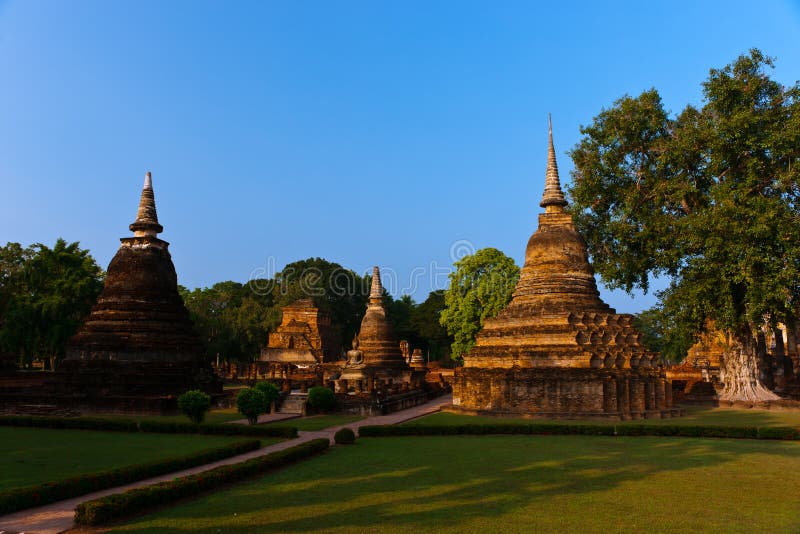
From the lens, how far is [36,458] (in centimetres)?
1352

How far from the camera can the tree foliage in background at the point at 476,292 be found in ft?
169

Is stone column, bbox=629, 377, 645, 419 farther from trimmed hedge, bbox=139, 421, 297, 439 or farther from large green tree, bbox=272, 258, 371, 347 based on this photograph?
large green tree, bbox=272, 258, 371, 347

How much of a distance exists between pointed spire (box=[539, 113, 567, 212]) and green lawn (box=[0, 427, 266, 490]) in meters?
19.3

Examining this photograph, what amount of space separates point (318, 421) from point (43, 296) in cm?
2747

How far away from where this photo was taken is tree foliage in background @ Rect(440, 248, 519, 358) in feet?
169

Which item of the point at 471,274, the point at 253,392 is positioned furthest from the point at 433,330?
the point at 253,392

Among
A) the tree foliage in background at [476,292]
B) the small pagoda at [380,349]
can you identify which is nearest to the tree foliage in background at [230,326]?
the small pagoda at [380,349]

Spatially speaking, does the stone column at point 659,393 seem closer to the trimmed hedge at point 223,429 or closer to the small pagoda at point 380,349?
the trimmed hedge at point 223,429

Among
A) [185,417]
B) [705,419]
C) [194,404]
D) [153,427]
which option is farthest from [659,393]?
[153,427]

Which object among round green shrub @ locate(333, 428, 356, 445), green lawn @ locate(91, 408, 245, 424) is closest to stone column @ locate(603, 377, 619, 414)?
round green shrub @ locate(333, 428, 356, 445)

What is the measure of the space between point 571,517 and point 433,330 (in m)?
68.9

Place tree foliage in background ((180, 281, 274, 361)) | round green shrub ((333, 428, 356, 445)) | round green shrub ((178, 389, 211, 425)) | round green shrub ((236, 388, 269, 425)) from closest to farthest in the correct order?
round green shrub ((333, 428, 356, 445)), round green shrub ((178, 389, 211, 425)), round green shrub ((236, 388, 269, 425)), tree foliage in background ((180, 281, 274, 361))

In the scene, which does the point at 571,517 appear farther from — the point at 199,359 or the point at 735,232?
the point at 199,359

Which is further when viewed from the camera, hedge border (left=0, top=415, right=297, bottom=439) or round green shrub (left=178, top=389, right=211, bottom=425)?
round green shrub (left=178, top=389, right=211, bottom=425)
